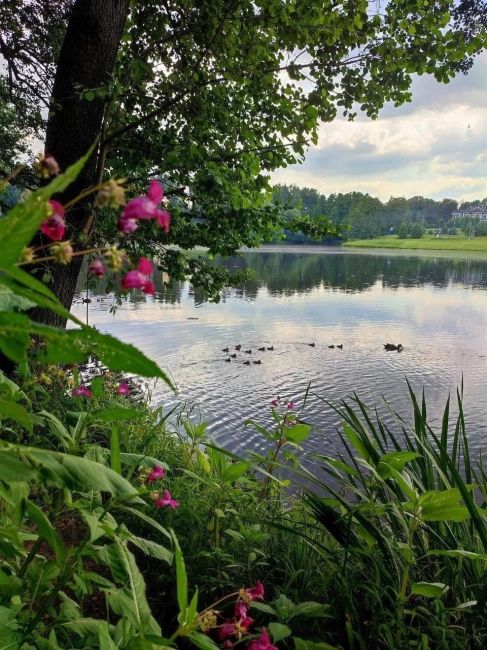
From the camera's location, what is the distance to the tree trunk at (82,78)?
409cm

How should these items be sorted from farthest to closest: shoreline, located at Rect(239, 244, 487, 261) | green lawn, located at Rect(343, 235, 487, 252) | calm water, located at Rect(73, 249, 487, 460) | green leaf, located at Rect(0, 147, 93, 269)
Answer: green lawn, located at Rect(343, 235, 487, 252)
shoreline, located at Rect(239, 244, 487, 261)
calm water, located at Rect(73, 249, 487, 460)
green leaf, located at Rect(0, 147, 93, 269)

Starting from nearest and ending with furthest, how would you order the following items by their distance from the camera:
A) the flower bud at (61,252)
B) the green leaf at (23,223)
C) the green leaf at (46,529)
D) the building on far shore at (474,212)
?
the green leaf at (23,223) → the flower bud at (61,252) → the green leaf at (46,529) → the building on far shore at (474,212)

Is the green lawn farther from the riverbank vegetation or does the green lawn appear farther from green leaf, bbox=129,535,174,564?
green leaf, bbox=129,535,174,564

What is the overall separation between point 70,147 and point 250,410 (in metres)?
7.25

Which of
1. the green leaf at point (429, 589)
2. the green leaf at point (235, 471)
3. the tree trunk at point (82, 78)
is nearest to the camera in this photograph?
the green leaf at point (429, 589)

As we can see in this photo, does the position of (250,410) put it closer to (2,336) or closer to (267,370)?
(267,370)

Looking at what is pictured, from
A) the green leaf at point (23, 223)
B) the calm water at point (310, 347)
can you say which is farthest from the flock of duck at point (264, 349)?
the green leaf at point (23, 223)

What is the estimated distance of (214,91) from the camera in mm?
4727

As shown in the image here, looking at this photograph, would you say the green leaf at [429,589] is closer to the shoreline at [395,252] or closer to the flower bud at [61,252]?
the flower bud at [61,252]

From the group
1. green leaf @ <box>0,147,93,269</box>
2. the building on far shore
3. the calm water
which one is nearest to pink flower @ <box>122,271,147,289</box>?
green leaf @ <box>0,147,93,269</box>

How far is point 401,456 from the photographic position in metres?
1.85

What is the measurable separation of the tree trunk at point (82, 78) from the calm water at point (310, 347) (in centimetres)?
153

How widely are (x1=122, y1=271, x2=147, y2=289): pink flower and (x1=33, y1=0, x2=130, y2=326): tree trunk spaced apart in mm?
3460

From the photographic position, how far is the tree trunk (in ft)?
13.4
